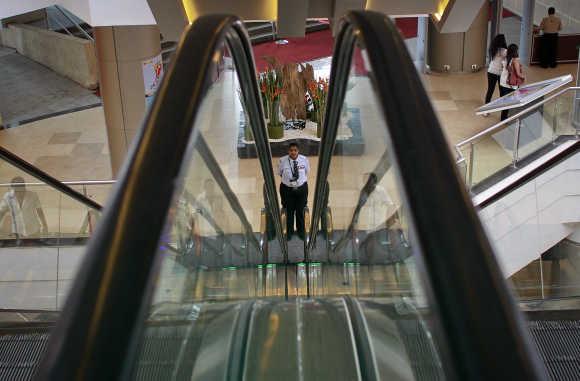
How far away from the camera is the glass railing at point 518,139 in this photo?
843cm

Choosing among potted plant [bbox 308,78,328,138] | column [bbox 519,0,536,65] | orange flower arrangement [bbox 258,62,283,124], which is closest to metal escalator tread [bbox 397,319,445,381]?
potted plant [bbox 308,78,328,138]

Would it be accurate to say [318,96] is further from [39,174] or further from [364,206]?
[364,206]

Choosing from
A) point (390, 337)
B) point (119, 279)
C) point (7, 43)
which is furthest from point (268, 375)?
point (7, 43)

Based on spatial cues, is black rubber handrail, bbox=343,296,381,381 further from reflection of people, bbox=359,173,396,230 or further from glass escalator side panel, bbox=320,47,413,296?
reflection of people, bbox=359,173,396,230

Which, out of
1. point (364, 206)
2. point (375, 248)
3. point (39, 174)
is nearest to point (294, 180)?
point (39, 174)

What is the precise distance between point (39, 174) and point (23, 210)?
1.27 meters

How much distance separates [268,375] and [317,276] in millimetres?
4270

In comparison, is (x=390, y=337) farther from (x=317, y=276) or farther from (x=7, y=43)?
(x=7, y=43)

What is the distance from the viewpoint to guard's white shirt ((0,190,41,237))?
719 cm

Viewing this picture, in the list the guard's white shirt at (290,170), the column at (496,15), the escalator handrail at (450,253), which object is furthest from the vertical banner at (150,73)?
the escalator handrail at (450,253)

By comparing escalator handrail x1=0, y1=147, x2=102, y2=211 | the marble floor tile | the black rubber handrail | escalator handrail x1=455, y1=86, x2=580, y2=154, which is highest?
the black rubber handrail

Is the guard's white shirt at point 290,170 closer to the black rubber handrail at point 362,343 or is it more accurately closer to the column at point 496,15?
the black rubber handrail at point 362,343

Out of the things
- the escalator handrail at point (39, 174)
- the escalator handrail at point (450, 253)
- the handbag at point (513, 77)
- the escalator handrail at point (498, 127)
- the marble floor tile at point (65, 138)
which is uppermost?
the escalator handrail at point (450, 253)

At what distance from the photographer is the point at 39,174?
6.09 meters
